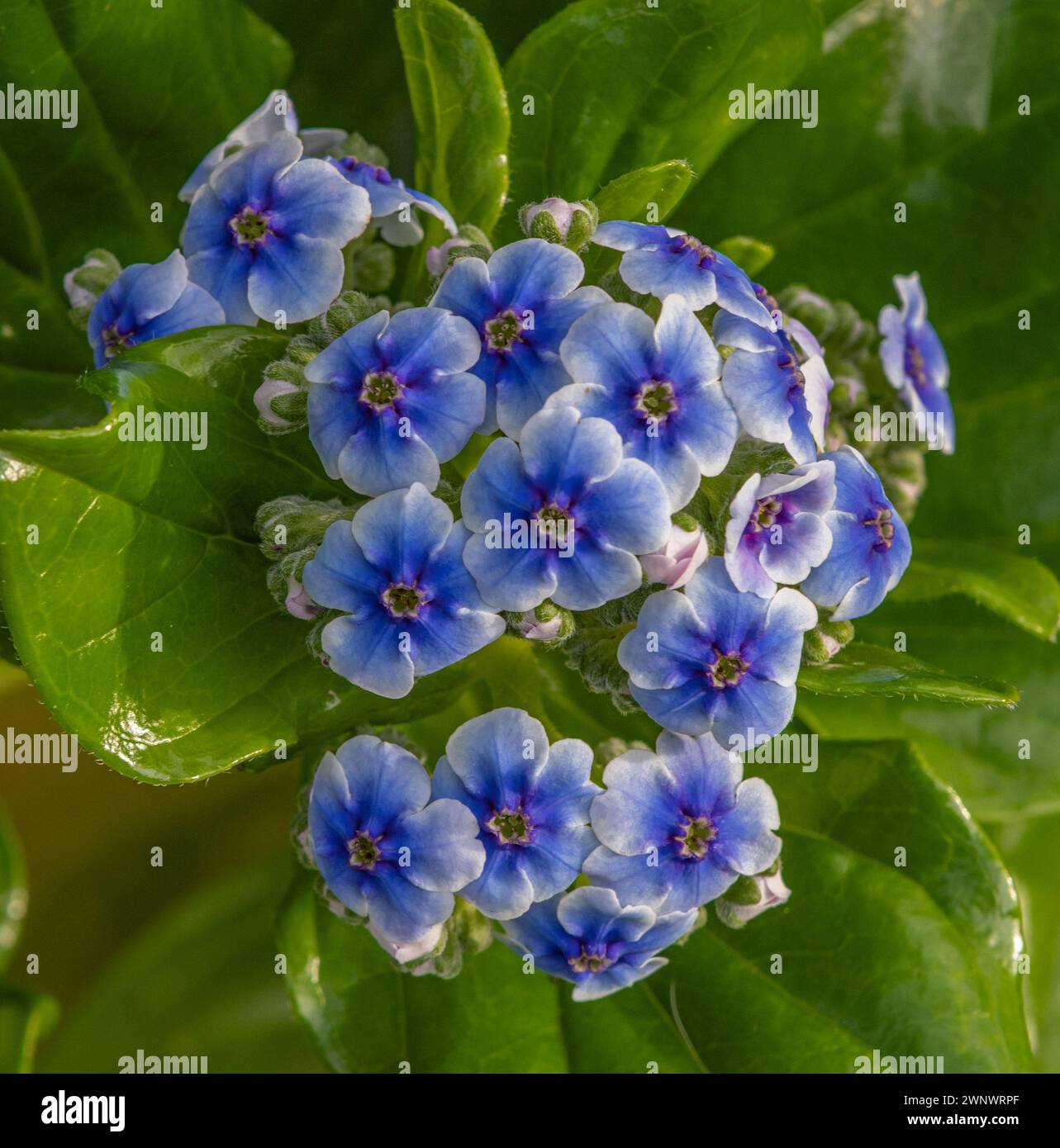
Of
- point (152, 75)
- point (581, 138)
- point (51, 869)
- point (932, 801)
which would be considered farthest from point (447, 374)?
point (51, 869)

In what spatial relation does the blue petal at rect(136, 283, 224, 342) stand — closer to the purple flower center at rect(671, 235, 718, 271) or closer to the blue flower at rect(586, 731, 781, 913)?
the purple flower center at rect(671, 235, 718, 271)

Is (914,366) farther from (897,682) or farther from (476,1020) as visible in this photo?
(476,1020)

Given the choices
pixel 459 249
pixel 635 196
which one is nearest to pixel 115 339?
pixel 459 249

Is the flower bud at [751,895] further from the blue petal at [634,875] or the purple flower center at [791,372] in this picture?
the purple flower center at [791,372]

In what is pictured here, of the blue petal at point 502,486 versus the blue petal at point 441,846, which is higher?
the blue petal at point 502,486

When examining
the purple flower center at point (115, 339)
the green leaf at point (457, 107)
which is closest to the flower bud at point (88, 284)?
the purple flower center at point (115, 339)
